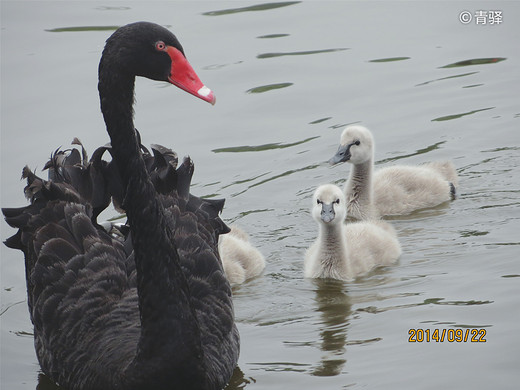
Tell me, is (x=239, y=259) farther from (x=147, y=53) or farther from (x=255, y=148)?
(x=147, y=53)

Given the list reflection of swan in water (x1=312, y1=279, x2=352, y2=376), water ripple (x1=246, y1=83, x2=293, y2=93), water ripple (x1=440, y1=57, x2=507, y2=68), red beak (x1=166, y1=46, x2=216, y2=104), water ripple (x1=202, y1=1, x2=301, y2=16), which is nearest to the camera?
red beak (x1=166, y1=46, x2=216, y2=104)

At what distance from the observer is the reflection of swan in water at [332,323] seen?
5082mm

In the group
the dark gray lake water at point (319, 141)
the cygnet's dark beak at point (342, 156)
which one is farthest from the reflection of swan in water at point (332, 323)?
the cygnet's dark beak at point (342, 156)

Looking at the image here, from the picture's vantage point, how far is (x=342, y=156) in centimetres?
697

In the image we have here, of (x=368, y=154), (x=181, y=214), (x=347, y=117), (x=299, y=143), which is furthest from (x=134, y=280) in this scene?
(x=347, y=117)

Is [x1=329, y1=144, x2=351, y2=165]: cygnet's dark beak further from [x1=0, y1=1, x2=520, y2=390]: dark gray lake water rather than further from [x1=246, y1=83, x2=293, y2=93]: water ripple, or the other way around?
[x1=246, y1=83, x2=293, y2=93]: water ripple

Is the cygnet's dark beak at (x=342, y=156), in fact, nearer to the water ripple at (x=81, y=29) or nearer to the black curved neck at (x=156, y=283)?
the black curved neck at (x=156, y=283)

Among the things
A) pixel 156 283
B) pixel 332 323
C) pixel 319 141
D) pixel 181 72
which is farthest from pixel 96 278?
pixel 319 141

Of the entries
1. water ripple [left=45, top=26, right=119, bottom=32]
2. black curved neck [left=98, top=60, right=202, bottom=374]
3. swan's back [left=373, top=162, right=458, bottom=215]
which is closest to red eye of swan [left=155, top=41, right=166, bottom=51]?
black curved neck [left=98, top=60, right=202, bottom=374]

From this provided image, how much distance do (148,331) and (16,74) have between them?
5.69m

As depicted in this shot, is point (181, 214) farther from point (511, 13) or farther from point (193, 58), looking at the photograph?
point (511, 13)

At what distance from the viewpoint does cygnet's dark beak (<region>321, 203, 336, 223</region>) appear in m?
6.04
